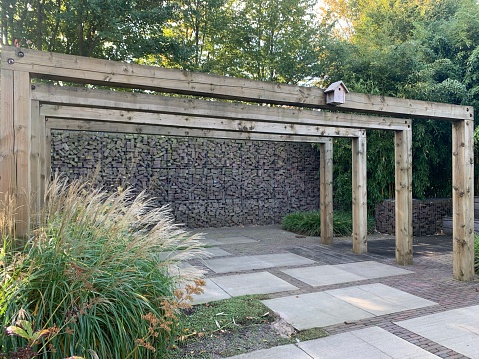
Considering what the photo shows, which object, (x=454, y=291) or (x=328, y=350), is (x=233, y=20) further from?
(x=328, y=350)

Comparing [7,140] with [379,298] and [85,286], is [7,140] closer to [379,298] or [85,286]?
[85,286]

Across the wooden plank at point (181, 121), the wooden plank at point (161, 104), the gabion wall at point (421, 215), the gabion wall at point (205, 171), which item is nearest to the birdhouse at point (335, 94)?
the wooden plank at point (161, 104)

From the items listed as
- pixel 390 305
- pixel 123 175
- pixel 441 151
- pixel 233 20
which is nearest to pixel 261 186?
pixel 123 175

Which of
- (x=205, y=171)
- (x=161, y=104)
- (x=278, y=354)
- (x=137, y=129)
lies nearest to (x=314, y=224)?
(x=205, y=171)

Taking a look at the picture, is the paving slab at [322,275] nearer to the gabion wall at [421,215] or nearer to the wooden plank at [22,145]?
the wooden plank at [22,145]

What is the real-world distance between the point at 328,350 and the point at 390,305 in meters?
1.27

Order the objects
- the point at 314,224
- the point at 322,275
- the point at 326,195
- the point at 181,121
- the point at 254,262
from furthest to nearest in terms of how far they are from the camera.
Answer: the point at 314,224, the point at 326,195, the point at 181,121, the point at 254,262, the point at 322,275

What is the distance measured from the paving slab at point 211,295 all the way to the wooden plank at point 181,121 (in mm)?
2348

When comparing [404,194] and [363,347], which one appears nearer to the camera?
[363,347]

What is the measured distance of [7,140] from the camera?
2521 mm

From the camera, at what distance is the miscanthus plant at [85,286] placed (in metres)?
1.97

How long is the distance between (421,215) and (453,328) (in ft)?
20.3

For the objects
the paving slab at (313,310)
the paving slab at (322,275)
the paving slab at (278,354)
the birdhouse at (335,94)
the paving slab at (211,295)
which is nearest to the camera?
the paving slab at (278,354)

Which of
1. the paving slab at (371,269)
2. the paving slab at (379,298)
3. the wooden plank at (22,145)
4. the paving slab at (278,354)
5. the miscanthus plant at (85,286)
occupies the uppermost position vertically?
the wooden plank at (22,145)
